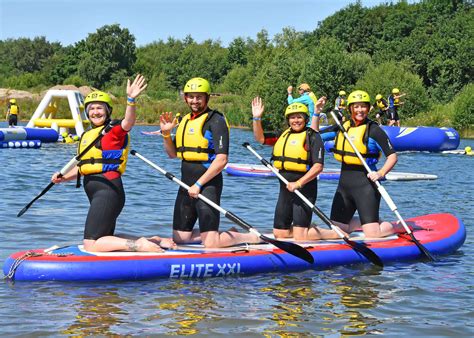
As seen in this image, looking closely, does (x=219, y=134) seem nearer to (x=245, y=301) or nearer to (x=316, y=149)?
(x=316, y=149)

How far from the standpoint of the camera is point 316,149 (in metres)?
7.98

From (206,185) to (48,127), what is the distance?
67.3ft

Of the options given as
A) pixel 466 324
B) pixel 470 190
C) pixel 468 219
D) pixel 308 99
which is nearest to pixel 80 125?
pixel 308 99

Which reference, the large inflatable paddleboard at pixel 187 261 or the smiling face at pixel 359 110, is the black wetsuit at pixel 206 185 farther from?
the smiling face at pixel 359 110

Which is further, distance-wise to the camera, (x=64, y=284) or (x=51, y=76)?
(x=51, y=76)

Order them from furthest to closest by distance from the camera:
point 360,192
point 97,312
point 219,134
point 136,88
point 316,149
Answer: point 360,192
point 316,149
point 219,134
point 136,88
point 97,312

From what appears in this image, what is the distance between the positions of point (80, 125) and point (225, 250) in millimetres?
19602

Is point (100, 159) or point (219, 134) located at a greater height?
point (219, 134)

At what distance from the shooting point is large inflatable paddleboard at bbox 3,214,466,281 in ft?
22.7

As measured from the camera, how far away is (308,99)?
1555 centimetres

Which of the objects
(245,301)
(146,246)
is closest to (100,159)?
(146,246)

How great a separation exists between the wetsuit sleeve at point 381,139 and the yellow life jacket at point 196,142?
6.31 feet

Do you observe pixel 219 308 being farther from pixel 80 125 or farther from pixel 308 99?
pixel 80 125

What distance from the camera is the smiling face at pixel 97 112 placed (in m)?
7.03
